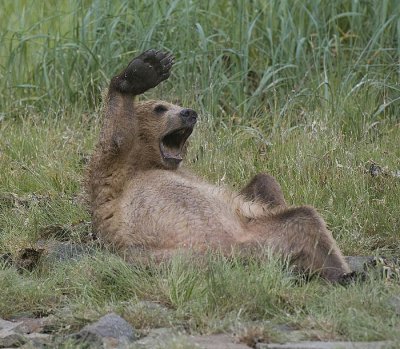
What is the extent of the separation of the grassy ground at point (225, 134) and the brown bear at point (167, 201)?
0.24 m

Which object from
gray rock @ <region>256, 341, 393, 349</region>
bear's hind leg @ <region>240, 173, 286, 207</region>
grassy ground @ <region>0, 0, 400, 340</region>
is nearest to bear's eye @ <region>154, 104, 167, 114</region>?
bear's hind leg @ <region>240, 173, 286, 207</region>

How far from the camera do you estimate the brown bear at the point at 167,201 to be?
5906 millimetres

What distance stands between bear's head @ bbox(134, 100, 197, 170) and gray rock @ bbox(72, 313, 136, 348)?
198 cm

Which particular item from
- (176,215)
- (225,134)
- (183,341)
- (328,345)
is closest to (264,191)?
(176,215)

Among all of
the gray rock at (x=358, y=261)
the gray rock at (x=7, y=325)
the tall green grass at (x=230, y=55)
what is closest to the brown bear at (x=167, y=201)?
the gray rock at (x=358, y=261)

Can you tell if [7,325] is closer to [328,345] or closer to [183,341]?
[183,341]

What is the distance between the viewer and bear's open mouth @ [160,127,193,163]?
6816mm

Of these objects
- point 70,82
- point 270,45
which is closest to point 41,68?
point 70,82

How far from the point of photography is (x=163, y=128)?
22.6ft

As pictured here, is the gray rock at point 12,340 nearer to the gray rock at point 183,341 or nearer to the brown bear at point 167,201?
the gray rock at point 183,341

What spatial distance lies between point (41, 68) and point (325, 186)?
3.76 m

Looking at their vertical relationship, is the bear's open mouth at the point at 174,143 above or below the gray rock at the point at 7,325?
above

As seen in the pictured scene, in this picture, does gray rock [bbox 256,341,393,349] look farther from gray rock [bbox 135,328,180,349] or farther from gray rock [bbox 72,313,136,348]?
gray rock [bbox 72,313,136,348]

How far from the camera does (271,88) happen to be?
9.41 m
